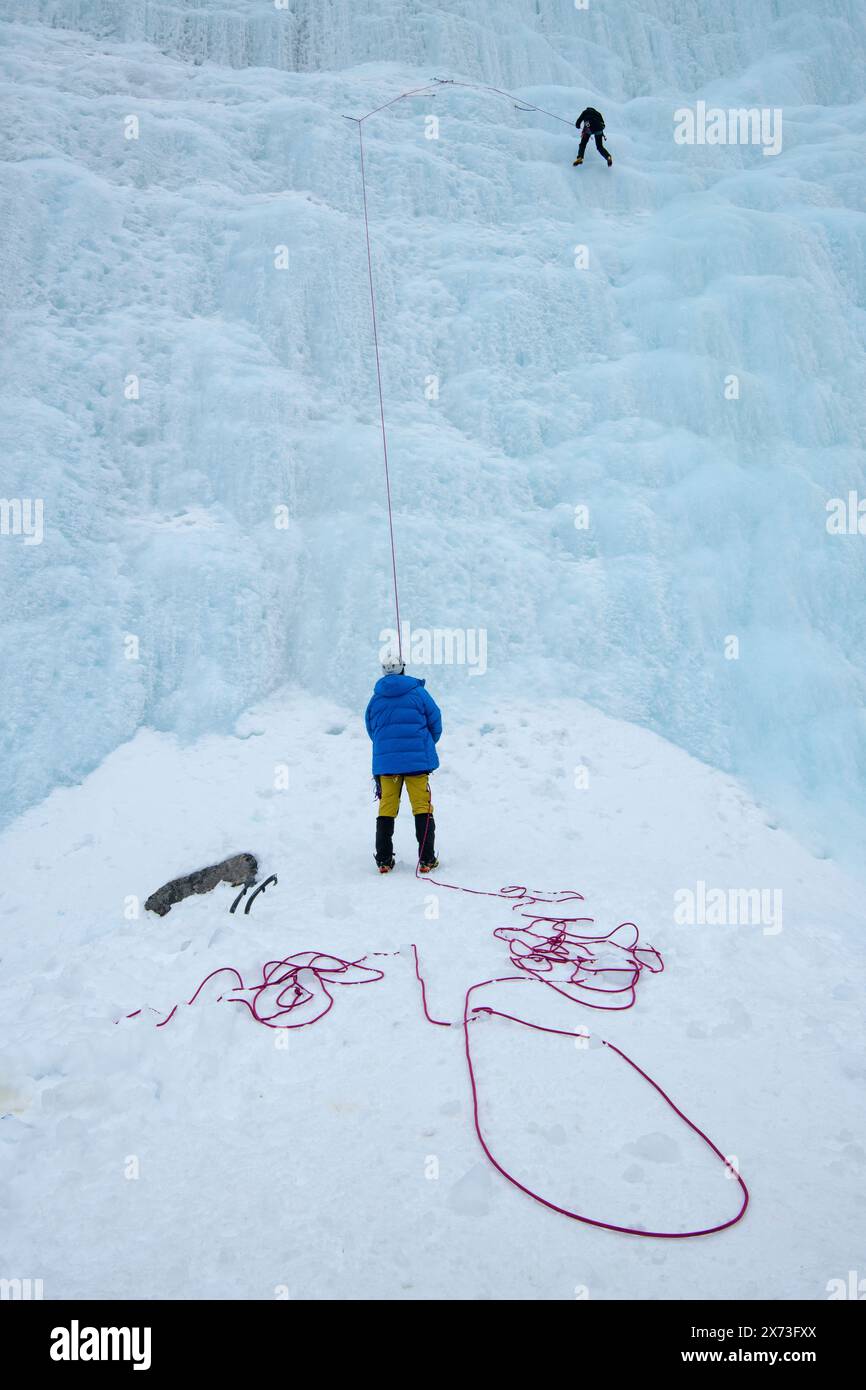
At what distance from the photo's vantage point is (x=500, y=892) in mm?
5703

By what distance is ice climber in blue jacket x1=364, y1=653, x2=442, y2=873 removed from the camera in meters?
6.18

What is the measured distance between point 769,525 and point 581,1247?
906cm

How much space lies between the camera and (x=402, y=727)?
6250 millimetres

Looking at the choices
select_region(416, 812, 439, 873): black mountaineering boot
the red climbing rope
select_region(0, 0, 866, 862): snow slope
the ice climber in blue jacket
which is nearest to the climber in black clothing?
select_region(0, 0, 866, 862): snow slope

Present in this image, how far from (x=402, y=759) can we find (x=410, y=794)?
1.00 ft

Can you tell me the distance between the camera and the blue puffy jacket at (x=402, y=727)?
245 inches

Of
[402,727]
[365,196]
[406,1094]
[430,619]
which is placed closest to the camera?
[406,1094]

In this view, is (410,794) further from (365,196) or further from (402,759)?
(365,196)

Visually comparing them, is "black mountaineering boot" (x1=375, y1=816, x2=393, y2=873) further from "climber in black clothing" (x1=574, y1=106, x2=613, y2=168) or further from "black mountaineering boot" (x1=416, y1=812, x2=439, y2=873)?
"climber in black clothing" (x1=574, y1=106, x2=613, y2=168)

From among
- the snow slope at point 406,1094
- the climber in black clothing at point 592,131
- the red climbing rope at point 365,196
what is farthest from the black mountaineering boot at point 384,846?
the climber in black clothing at point 592,131

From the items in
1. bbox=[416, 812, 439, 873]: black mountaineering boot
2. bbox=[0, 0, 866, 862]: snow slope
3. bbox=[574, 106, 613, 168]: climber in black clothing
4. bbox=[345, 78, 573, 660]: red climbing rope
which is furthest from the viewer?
bbox=[574, 106, 613, 168]: climber in black clothing

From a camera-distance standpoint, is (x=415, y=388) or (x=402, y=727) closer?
(x=402, y=727)

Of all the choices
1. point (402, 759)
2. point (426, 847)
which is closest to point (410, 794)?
point (402, 759)

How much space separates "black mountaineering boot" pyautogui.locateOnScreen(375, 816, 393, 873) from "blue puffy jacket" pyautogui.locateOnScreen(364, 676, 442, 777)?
39cm
